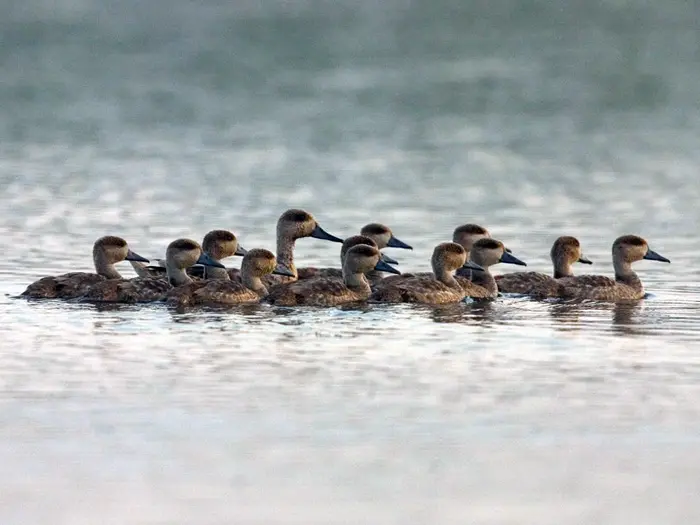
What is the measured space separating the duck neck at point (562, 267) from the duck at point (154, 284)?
2736 millimetres

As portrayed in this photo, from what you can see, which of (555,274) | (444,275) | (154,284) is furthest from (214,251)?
(555,274)

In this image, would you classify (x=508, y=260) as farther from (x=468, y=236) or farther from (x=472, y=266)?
(x=468, y=236)

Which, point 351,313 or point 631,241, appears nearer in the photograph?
point 351,313

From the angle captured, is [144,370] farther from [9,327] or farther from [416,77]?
[416,77]

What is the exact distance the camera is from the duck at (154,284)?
1305 centimetres

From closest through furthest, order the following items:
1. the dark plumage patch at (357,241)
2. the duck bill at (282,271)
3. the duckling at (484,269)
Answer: the duckling at (484,269)
the duck bill at (282,271)
the dark plumage patch at (357,241)

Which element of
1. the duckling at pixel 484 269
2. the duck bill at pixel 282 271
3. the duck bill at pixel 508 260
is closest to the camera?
the duckling at pixel 484 269

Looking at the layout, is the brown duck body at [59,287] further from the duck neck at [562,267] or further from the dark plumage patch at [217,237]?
the duck neck at [562,267]

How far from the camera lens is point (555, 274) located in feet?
49.0

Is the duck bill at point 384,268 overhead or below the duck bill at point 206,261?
below

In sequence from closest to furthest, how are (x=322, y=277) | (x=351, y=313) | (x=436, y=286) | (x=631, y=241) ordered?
(x=351, y=313) < (x=436, y=286) < (x=322, y=277) < (x=631, y=241)

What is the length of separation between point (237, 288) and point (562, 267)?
2.87 meters

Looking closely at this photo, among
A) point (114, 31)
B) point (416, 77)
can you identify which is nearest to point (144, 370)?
point (416, 77)

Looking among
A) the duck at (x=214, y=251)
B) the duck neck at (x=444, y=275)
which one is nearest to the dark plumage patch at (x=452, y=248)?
the duck neck at (x=444, y=275)
